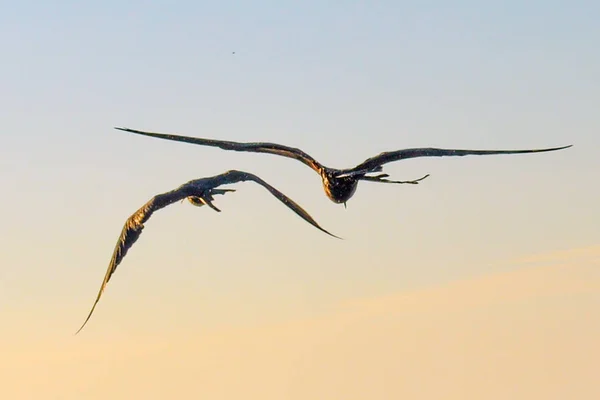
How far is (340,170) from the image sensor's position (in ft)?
77.3

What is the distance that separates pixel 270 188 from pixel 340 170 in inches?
83.0

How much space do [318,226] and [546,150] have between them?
16.9 ft

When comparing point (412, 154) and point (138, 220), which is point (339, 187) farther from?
point (138, 220)

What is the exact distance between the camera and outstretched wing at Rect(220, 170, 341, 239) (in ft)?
73.3

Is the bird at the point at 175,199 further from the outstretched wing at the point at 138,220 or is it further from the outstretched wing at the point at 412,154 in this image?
the outstretched wing at the point at 412,154

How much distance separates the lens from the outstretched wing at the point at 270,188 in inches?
879

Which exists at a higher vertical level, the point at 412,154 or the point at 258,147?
the point at 258,147

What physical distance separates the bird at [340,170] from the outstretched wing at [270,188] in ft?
2.77

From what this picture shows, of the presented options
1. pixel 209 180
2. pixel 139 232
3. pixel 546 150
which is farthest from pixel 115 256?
pixel 546 150

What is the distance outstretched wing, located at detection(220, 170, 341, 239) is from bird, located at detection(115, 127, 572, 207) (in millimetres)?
845

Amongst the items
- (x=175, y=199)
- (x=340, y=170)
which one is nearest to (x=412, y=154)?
(x=340, y=170)

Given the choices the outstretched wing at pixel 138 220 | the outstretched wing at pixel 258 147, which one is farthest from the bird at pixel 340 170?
the outstretched wing at pixel 138 220

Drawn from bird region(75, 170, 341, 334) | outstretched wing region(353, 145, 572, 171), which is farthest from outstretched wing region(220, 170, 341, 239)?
outstretched wing region(353, 145, 572, 171)

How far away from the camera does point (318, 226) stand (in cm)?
2064
